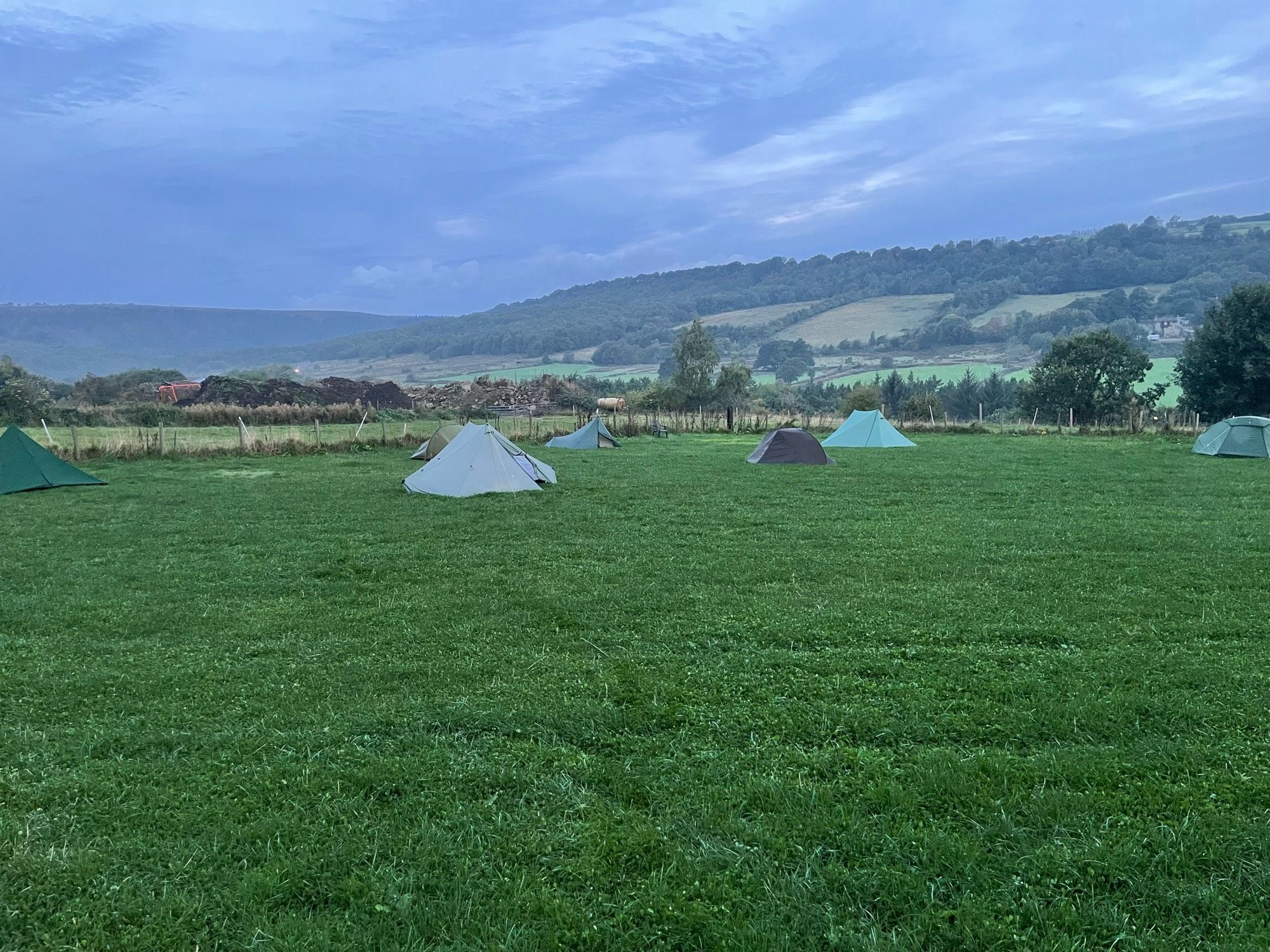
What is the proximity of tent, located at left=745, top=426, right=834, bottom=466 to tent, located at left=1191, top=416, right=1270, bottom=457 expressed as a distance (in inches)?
409

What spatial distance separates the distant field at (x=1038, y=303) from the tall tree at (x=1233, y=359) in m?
68.7

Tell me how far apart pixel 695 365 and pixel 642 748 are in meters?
60.5

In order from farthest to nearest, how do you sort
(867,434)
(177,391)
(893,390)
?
(893,390) → (177,391) → (867,434)

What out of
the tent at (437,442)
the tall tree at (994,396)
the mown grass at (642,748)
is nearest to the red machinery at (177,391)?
the tent at (437,442)

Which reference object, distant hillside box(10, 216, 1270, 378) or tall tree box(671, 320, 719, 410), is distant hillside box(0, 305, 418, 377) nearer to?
distant hillside box(10, 216, 1270, 378)

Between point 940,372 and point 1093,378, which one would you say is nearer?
point 1093,378

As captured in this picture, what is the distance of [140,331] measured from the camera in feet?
491

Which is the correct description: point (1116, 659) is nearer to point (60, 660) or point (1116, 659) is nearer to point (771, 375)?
point (60, 660)

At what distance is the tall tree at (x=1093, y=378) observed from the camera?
135 feet

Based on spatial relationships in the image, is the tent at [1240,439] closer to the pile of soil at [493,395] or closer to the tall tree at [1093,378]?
the tall tree at [1093,378]

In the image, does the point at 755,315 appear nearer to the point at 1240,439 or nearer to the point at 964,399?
the point at 964,399

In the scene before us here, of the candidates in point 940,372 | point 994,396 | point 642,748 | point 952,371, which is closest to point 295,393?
point 994,396

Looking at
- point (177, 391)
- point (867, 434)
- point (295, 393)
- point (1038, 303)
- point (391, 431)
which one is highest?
point (1038, 303)

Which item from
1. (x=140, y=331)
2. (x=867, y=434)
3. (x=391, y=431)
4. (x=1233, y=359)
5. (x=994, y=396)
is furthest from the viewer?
(x=140, y=331)
